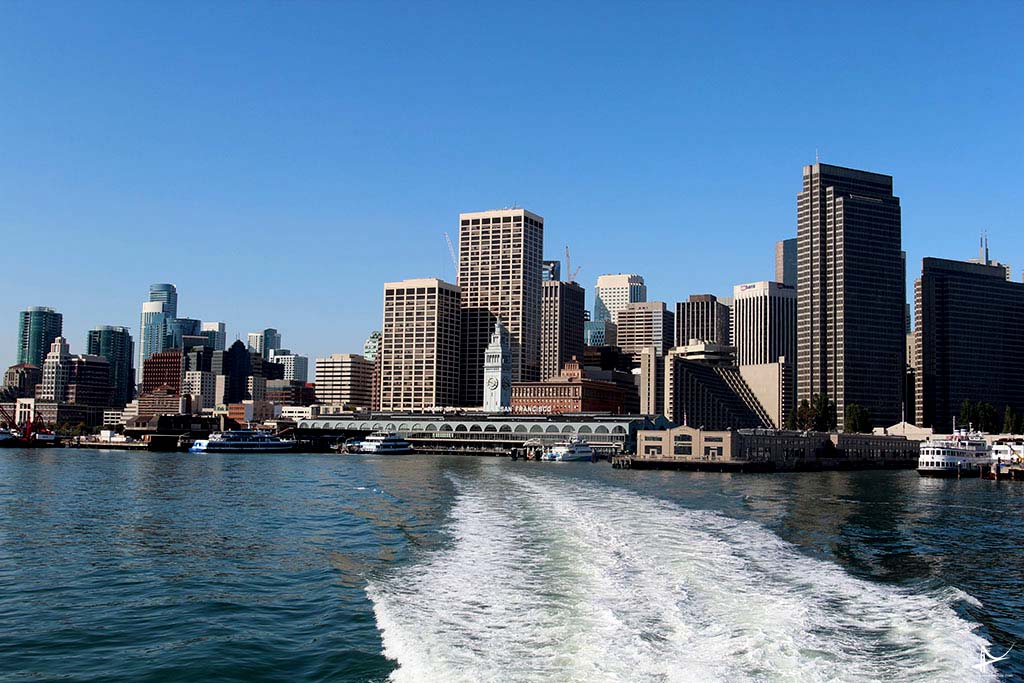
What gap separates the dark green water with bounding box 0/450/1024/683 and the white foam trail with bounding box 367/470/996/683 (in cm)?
15

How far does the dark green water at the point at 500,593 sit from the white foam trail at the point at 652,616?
0.48ft

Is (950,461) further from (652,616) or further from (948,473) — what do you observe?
(652,616)

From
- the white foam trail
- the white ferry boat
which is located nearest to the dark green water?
the white foam trail

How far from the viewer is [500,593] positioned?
44.2 m

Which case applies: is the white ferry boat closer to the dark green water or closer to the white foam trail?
the dark green water

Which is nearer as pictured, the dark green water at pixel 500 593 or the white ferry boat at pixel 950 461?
the dark green water at pixel 500 593

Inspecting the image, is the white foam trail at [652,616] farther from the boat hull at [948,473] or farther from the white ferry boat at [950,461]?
the white ferry boat at [950,461]

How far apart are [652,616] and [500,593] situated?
8187mm

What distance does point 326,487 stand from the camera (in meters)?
114

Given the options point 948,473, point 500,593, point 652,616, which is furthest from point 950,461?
point 652,616

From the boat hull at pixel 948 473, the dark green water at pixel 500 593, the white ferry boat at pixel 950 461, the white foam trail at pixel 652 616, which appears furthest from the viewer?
the white ferry boat at pixel 950 461

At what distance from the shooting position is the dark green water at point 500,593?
33.7 metres

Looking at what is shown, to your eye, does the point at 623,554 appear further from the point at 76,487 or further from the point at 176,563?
the point at 76,487

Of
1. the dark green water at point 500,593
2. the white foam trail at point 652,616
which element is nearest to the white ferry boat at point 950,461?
the dark green water at point 500,593
